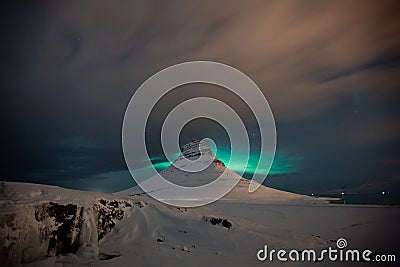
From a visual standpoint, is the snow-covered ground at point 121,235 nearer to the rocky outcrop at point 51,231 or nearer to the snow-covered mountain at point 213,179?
the rocky outcrop at point 51,231

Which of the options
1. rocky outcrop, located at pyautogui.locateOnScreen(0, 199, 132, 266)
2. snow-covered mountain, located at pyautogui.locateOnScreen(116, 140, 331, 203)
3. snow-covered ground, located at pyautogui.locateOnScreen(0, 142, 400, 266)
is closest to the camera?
rocky outcrop, located at pyautogui.locateOnScreen(0, 199, 132, 266)

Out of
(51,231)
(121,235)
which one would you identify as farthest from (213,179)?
(51,231)

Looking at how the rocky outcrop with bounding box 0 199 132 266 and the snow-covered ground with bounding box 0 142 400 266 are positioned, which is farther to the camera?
the snow-covered ground with bounding box 0 142 400 266

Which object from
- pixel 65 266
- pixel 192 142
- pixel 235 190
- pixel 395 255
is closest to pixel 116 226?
pixel 65 266

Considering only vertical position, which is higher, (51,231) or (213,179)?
(213,179)

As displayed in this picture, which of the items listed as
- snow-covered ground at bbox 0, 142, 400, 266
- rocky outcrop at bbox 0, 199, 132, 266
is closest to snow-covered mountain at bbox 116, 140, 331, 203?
snow-covered ground at bbox 0, 142, 400, 266

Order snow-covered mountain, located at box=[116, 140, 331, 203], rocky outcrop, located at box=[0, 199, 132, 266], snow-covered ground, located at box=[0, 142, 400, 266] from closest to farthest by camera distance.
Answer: rocky outcrop, located at box=[0, 199, 132, 266]
snow-covered ground, located at box=[0, 142, 400, 266]
snow-covered mountain, located at box=[116, 140, 331, 203]

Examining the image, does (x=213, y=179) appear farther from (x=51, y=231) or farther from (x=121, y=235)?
(x=51, y=231)

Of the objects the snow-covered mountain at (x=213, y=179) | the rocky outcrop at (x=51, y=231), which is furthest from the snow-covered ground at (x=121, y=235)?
the snow-covered mountain at (x=213, y=179)

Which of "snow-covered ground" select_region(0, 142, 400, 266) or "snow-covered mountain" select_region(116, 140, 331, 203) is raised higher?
"snow-covered mountain" select_region(116, 140, 331, 203)

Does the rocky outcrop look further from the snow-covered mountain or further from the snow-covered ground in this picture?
the snow-covered mountain

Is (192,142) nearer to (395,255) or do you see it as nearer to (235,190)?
(235,190)

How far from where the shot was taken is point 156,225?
20.3 metres

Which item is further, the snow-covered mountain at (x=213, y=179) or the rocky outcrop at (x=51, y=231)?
the snow-covered mountain at (x=213, y=179)
